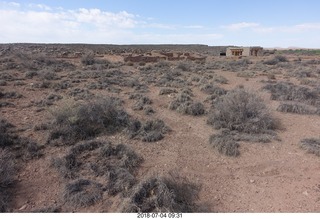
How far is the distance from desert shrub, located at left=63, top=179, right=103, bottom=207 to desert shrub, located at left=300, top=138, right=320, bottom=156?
18.0 ft

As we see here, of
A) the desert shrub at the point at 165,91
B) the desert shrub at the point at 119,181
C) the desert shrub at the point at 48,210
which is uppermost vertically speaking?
the desert shrub at the point at 165,91

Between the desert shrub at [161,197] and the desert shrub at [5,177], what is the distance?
207 cm

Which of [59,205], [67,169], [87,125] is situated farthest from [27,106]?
[59,205]

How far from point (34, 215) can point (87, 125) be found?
4231mm

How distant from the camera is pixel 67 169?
618 centimetres

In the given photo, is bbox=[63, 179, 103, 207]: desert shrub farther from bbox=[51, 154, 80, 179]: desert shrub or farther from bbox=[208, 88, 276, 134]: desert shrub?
bbox=[208, 88, 276, 134]: desert shrub

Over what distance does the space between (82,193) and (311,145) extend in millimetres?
6104

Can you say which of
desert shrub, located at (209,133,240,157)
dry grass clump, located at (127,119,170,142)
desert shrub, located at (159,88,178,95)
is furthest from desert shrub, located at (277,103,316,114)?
desert shrub, located at (159,88,178,95)

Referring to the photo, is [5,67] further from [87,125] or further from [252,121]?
[252,121]

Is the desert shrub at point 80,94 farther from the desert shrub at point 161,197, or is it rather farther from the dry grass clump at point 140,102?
the desert shrub at point 161,197

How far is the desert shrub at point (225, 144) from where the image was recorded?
288 inches

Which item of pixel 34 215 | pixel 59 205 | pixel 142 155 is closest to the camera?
pixel 34 215

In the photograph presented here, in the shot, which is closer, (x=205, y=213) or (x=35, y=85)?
(x=205, y=213)

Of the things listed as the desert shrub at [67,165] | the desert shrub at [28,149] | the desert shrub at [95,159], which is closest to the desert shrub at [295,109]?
the desert shrub at [95,159]
